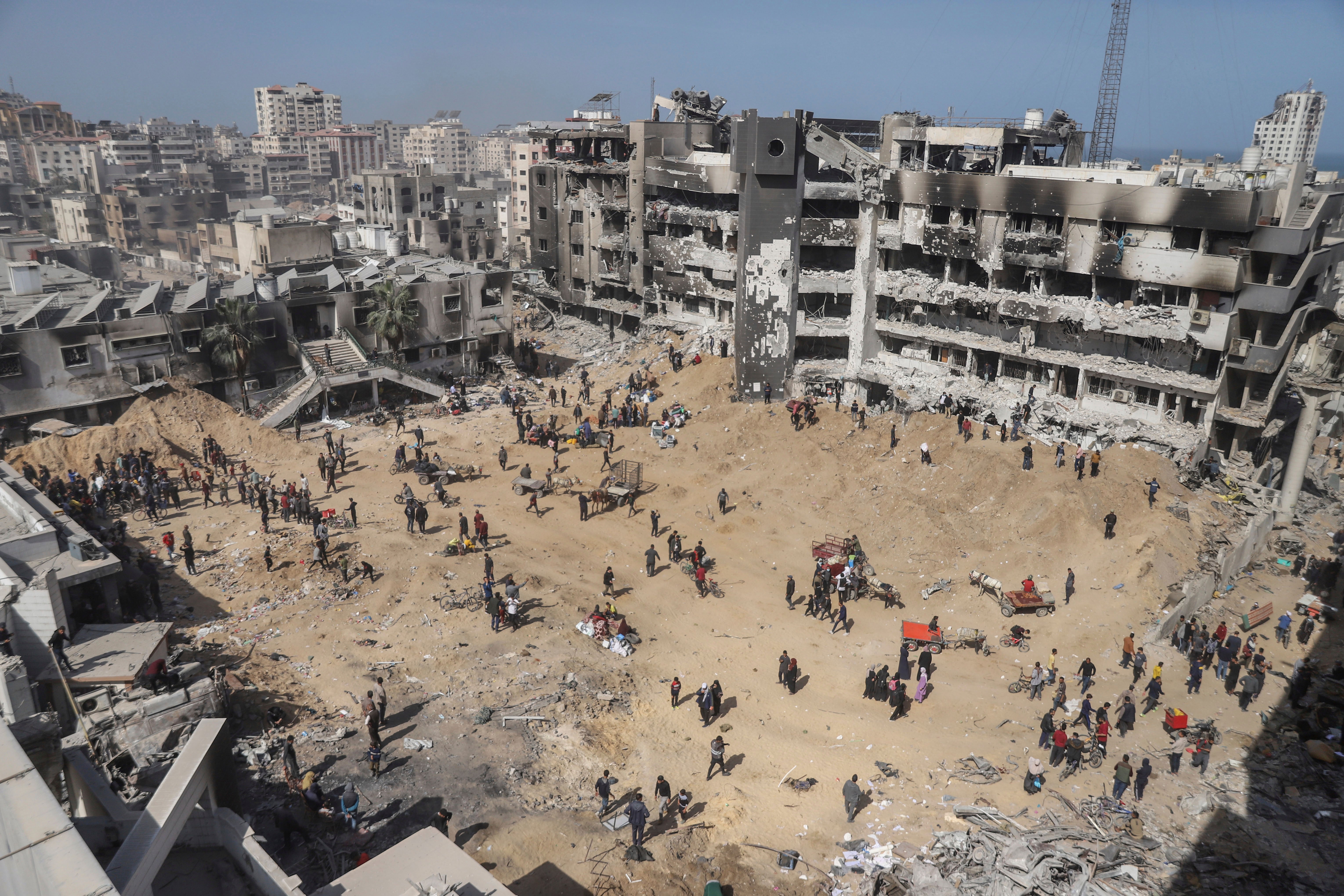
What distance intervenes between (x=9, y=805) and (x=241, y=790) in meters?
11.5

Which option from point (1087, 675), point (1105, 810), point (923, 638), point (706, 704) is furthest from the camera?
point (923, 638)

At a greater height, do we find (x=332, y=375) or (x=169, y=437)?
(x=332, y=375)

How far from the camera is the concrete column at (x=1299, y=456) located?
122 ft

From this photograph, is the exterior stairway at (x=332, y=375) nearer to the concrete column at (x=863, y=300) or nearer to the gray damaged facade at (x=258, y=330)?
the gray damaged facade at (x=258, y=330)

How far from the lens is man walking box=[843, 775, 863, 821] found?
74.2 feet

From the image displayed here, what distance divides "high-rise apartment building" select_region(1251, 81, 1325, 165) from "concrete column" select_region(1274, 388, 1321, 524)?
144 meters

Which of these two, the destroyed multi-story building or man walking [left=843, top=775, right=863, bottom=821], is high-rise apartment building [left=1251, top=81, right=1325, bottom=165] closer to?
the destroyed multi-story building

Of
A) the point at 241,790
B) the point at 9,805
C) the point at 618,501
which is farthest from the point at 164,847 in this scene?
the point at 618,501

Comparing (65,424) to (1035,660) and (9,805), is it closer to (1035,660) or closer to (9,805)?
(9,805)

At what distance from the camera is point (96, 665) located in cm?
2372

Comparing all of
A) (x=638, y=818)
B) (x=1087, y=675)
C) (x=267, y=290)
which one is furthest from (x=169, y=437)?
(x=1087, y=675)

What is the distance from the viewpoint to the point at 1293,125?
530 feet

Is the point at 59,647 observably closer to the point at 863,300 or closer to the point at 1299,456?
the point at 863,300

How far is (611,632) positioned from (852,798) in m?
10.8
